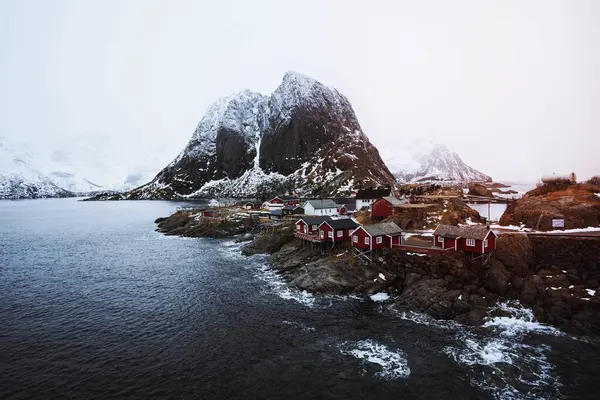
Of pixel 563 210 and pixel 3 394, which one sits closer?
pixel 3 394

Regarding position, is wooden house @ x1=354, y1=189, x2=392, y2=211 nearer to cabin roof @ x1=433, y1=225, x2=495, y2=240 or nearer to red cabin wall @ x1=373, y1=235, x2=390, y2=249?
red cabin wall @ x1=373, y1=235, x2=390, y2=249

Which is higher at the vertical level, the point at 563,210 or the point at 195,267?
the point at 563,210

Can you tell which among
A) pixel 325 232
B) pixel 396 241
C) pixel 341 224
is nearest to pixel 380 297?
pixel 396 241

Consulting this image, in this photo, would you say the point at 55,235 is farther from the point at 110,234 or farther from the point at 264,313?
the point at 264,313

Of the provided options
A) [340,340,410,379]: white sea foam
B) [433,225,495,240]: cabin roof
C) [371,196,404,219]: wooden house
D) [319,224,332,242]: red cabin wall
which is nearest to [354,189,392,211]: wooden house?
[371,196,404,219]: wooden house

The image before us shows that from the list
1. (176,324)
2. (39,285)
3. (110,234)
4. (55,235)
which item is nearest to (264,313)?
(176,324)

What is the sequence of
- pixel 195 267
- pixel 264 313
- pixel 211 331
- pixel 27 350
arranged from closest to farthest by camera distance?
pixel 27 350, pixel 211 331, pixel 264 313, pixel 195 267

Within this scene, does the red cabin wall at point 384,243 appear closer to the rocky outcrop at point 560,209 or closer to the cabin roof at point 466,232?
the cabin roof at point 466,232

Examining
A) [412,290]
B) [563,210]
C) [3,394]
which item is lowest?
[3,394]
